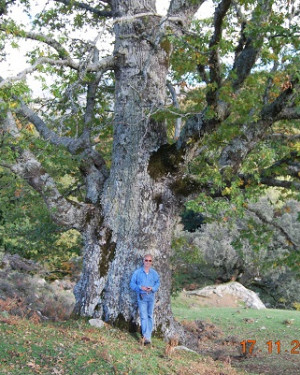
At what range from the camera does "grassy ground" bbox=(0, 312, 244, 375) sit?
6.54m

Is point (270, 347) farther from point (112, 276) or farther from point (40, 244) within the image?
point (40, 244)

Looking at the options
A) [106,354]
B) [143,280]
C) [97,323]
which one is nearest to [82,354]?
[106,354]

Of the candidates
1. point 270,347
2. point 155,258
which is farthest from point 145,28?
point 270,347

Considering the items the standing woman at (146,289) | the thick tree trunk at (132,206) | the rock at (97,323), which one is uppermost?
the thick tree trunk at (132,206)

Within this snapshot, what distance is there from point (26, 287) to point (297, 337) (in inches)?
325

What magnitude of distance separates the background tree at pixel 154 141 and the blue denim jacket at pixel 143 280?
1.83 ft

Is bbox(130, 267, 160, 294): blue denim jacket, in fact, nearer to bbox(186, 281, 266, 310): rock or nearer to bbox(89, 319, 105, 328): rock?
bbox(89, 319, 105, 328): rock

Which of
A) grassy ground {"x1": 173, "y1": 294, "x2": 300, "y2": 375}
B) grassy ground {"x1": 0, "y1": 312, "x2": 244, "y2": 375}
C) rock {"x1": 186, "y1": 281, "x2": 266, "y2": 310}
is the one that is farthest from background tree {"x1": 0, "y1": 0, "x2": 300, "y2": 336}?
rock {"x1": 186, "y1": 281, "x2": 266, "y2": 310}

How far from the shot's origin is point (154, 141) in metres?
9.95

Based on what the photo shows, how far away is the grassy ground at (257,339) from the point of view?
9.69 m
